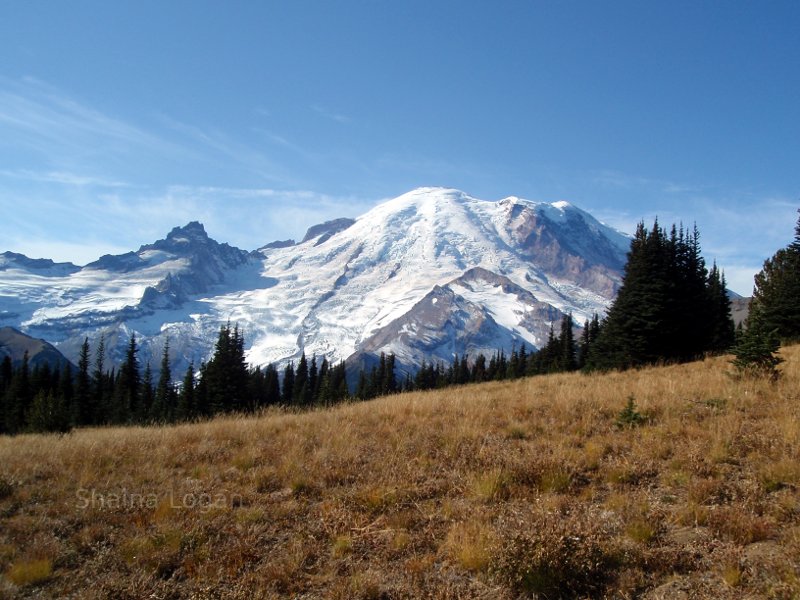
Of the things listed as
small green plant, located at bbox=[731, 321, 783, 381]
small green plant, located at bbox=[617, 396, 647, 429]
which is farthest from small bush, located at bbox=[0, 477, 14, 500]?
small green plant, located at bbox=[731, 321, 783, 381]

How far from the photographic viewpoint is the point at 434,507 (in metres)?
6.84

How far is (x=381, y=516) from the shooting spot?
6.65 metres

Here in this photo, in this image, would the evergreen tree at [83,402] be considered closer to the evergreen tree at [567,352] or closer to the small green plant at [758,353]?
the evergreen tree at [567,352]

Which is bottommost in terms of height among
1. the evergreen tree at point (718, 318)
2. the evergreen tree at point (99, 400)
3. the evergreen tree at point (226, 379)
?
the evergreen tree at point (99, 400)

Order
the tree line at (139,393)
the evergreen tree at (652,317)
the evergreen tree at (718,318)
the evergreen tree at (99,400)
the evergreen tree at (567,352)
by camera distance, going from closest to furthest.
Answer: the evergreen tree at (652,317)
the evergreen tree at (718,318)
the tree line at (139,393)
the evergreen tree at (99,400)
the evergreen tree at (567,352)

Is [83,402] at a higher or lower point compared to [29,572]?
lower

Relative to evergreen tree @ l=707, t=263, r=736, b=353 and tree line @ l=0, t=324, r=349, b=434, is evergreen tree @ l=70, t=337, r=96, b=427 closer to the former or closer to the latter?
tree line @ l=0, t=324, r=349, b=434

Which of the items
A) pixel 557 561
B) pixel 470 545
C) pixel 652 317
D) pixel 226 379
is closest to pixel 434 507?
pixel 470 545

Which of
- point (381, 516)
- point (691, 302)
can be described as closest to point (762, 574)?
point (381, 516)

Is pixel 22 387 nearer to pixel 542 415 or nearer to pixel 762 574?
pixel 542 415

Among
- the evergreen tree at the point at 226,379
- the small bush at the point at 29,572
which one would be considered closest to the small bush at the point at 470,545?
the small bush at the point at 29,572

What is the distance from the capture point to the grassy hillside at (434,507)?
516 cm

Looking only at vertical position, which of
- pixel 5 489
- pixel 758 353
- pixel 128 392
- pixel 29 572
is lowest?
pixel 128 392

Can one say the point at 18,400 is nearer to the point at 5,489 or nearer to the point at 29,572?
the point at 5,489
